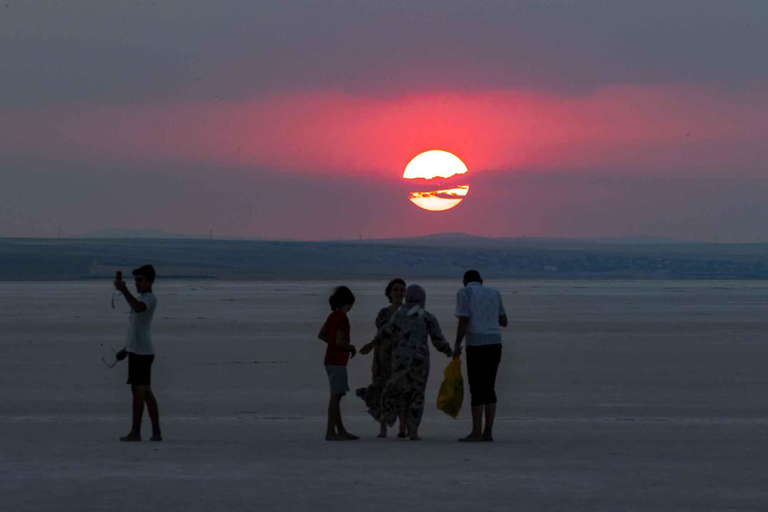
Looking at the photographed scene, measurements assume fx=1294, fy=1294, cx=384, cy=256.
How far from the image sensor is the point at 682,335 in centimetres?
2958

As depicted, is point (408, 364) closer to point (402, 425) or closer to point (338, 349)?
point (402, 425)

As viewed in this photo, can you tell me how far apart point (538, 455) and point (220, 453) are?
2.67m

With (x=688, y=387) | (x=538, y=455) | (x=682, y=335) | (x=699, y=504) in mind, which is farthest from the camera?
(x=682, y=335)

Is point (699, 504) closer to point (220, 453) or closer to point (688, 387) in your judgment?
point (220, 453)

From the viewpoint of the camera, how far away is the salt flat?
890cm

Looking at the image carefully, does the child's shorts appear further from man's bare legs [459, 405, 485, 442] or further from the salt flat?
Result: man's bare legs [459, 405, 485, 442]

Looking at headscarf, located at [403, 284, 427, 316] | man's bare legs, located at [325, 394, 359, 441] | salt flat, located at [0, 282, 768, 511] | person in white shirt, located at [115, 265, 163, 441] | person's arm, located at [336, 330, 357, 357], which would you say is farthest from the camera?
headscarf, located at [403, 284, 427, 316]

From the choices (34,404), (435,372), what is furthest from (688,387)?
(34,404)

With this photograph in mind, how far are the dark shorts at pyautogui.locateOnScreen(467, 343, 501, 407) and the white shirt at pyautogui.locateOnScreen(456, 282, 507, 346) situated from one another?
0.24ft

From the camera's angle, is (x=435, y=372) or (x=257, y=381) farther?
(x=435, y=372)

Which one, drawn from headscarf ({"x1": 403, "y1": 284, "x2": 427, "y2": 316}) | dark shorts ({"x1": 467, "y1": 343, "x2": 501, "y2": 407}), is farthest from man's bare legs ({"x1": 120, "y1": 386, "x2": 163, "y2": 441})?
dark shorts ({"x1": 467, "y1": 343, "x2": 501, "y2": 407})

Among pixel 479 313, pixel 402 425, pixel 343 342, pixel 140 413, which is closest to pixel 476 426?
pixel 402 425

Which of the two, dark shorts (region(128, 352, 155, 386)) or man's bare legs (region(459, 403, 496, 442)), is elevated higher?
dark shorts (region(128, 352, 155, 386))

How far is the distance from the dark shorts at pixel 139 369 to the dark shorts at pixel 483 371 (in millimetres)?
2953
